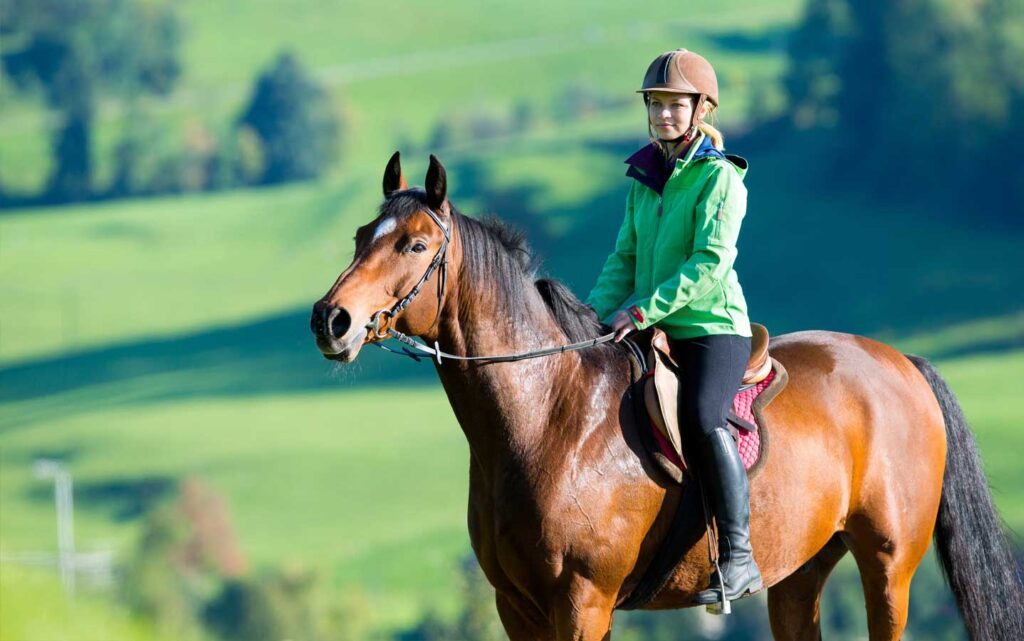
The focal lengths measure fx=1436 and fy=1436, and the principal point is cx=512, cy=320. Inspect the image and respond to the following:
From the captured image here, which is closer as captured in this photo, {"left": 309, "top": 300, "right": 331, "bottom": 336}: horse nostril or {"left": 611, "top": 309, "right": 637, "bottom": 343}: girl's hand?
{"left": 309, "top": 300, "right": 331, "bottom": 336}: horse nostril

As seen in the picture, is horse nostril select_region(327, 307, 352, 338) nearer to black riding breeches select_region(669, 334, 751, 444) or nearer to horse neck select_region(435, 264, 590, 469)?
horse neck select_region(435, 264, 590, 469)

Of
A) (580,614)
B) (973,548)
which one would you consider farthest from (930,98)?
(580,614)

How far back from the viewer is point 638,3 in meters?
90.6

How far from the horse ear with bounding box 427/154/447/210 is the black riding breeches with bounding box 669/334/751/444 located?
128 cm

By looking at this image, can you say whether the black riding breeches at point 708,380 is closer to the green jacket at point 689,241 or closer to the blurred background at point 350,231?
the green jacket at point 689,241

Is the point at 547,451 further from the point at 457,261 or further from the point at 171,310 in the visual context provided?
the point at 171,310

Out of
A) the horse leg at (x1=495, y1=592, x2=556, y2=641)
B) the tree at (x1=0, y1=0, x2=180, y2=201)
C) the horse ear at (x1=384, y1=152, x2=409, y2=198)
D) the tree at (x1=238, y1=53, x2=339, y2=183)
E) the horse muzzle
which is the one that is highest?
the horse ear at (x1=384, y1=152, x2=409, y2=198)

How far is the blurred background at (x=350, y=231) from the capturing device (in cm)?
5100

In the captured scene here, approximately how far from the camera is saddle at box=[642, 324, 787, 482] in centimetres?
584

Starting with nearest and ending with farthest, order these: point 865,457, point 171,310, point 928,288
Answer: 1. point 865,457
2. point 928,288
3. point 171,310

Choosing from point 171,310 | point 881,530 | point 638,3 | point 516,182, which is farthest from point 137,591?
point 638,3

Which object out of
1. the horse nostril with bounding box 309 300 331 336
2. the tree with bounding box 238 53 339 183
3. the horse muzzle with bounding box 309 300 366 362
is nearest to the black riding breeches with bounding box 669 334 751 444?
the horse muzzle with bounding box 309 300 366 362

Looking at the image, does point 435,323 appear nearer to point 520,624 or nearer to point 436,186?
point 436,186

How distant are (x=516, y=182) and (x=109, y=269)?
21777 millimetres
